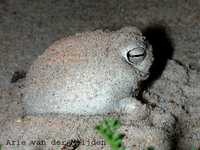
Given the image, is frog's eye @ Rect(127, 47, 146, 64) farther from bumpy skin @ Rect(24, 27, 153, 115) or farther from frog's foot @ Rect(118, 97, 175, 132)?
frog's foot @ Rect(118, 97, 175, 132)

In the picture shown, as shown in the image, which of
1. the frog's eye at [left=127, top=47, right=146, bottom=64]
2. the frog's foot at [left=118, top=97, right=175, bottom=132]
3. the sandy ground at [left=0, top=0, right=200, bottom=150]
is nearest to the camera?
the sandy ground at [left=0, top=0, right=200, bottom=150]

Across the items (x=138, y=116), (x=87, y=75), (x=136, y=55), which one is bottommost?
(x=138, y=116)

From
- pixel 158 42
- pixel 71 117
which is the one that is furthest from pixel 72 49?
pixel 158 42

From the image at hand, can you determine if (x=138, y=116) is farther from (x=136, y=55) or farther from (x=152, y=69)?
(x=152, y=69)

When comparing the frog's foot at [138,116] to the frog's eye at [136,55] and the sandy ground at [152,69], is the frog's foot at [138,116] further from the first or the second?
the frog's eye at [136,55]

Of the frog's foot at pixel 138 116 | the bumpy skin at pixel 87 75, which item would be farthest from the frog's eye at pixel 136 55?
the frog's foot at pixel 138 116

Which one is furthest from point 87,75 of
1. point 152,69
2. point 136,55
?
point 152,69

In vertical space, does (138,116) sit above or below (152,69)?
below

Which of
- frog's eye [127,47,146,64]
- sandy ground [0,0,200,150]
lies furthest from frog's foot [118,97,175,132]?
frog's eye [127,47,146,64]
